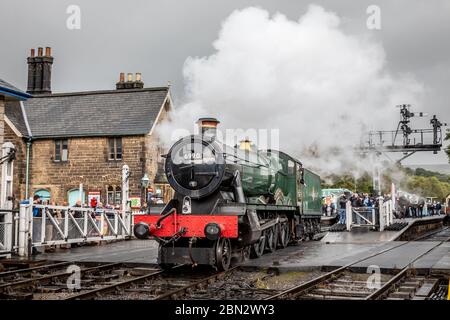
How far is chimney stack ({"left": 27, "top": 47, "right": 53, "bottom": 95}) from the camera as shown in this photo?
32.0 meters

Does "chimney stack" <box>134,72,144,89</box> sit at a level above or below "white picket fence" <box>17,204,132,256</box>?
above

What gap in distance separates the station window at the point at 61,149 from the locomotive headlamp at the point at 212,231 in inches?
823

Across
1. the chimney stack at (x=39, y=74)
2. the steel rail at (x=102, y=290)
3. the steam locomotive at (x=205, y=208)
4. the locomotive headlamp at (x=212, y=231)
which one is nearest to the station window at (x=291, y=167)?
the steam locomotive at (x=205, y=208)

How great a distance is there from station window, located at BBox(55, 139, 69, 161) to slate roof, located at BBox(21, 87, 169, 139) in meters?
0.49

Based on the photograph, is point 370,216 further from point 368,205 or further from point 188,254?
point 188,254

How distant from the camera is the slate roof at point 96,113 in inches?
1121

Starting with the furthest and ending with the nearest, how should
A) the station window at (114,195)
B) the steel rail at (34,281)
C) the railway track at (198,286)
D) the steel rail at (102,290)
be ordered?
1. the station window at (114,195)
2. the steel rail at (34,281)
3. the railway track at (198,286)
4. the steel rail at (102,290)

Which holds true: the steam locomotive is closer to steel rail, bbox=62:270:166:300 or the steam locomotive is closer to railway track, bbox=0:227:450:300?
railway track, bbox=0:227:450:300

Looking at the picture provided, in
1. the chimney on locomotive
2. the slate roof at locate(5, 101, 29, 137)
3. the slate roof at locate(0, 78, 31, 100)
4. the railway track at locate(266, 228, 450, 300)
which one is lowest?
the railway track at locate(266, 228, 450, 300)

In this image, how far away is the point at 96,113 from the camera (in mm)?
29812

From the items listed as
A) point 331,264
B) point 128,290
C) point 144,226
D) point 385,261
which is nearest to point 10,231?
point 144,226

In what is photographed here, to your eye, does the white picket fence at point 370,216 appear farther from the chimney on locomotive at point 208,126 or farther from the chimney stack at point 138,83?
the chimney stack at point 138,83

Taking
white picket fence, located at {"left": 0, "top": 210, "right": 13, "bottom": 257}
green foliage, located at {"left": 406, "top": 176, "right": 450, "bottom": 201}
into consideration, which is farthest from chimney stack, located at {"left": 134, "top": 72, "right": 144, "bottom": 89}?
green foliage, located at {"left": 406, "top": 176, "right": 450, "bottom": 201}

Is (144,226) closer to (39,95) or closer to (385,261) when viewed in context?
(385,261)
